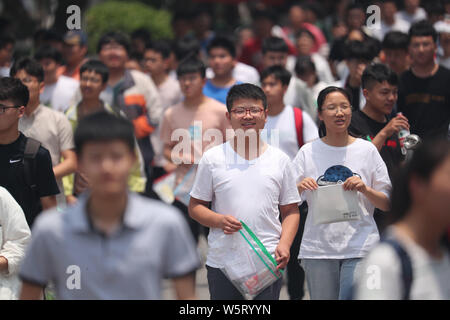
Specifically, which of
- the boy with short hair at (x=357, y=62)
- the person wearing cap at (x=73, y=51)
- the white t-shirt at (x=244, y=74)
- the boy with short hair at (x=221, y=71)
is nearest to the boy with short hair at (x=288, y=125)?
the boy with short hair at (x=357, y=62)

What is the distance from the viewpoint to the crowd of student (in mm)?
3152

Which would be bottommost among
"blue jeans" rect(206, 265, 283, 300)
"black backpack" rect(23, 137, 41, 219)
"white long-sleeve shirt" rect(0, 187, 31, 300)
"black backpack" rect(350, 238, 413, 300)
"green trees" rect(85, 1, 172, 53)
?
"blue jeans" rect(206, 265, 283, 300)

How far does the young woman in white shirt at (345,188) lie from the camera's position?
5.12m

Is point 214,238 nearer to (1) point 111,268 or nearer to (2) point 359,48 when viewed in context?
(1) point 111,268

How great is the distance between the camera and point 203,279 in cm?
769

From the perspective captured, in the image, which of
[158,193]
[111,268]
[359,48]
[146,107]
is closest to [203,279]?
[158,193]

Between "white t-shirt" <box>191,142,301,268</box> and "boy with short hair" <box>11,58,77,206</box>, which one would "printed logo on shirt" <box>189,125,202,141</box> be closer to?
"boy with short hair" <box>11,58,77,206</box>

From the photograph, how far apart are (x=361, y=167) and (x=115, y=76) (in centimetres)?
407

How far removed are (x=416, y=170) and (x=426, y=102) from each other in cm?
453

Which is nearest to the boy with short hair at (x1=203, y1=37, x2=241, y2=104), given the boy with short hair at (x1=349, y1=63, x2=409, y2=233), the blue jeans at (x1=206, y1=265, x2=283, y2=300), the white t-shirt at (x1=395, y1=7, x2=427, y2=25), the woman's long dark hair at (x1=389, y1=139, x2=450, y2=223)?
the boy with short hair at (x1=349, y1=63, x2=409, y2=233)

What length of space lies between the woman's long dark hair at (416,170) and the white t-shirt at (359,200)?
2.05 m

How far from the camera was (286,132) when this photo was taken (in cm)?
663

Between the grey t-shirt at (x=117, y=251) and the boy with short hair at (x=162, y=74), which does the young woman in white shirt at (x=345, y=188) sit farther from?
the boy with short hair at (x=162, y=74)

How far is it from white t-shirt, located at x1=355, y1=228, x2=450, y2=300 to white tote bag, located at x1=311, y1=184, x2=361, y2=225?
1.99 m
